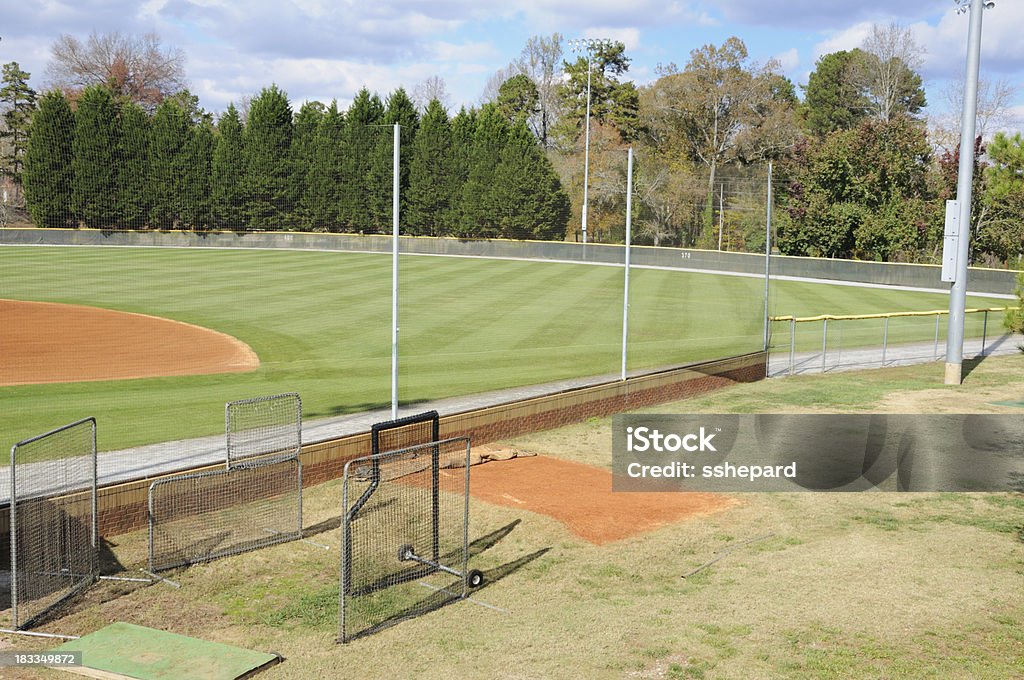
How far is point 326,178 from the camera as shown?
17891mm

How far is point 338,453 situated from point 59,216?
12.3 meters

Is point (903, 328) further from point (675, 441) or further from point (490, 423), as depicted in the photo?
point (490, 423)

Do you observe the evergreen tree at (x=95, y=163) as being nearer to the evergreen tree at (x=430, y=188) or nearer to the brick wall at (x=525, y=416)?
the evergreen tree at (x=430, y=188)

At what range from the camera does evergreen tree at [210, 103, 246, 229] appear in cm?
1795

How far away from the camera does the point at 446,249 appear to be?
21.8 m

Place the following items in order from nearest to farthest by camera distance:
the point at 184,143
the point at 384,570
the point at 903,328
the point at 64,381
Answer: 1. the point at 384,570
2. the point at 64,381
3. the point at 184,143
4. the point at 903,328

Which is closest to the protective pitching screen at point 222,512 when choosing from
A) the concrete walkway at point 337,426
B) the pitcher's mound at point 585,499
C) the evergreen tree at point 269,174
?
the concrete walkway at point 337,426

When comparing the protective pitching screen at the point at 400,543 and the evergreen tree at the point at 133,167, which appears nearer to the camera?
the protective pitching screen at the point at 400,543

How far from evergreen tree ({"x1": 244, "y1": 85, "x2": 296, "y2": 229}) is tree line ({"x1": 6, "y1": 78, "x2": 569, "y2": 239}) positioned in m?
0.03

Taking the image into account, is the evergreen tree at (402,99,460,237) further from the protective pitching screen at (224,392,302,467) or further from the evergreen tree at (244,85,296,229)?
the protective pitching screen at (224,392,302,467)

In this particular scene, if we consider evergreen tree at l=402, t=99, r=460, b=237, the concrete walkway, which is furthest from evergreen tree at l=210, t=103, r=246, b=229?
the concrete walkway

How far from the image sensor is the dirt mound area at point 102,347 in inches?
711

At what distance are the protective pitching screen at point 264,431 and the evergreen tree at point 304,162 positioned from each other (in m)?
7.02

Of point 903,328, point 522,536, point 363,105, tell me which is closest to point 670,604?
point 522,536
